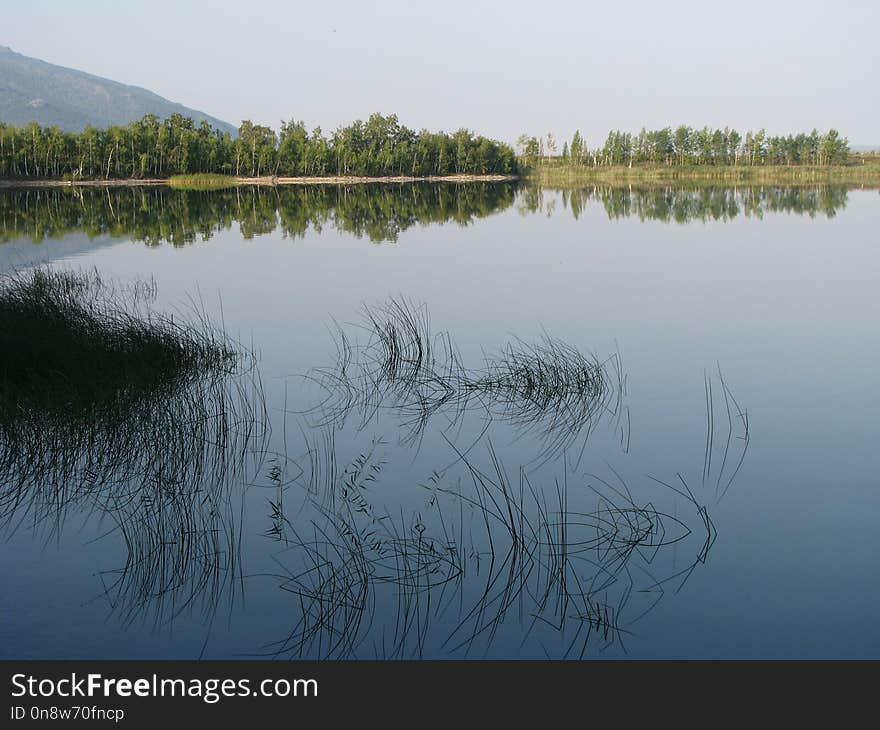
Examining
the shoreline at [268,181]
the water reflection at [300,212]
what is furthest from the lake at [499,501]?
the shoreline at [268,181]

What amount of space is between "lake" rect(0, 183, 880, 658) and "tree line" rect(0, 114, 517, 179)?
5675cm

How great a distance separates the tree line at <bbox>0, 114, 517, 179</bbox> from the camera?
63031 mm

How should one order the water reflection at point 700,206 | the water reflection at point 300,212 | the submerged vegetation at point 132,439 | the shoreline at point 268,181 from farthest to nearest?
1. the shoreline at point 268,181
2. the water reflection at point 700,206
3. the water reflection at point 300,212
4. the submerged vegetation at point 132,439

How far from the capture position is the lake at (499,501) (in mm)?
3994

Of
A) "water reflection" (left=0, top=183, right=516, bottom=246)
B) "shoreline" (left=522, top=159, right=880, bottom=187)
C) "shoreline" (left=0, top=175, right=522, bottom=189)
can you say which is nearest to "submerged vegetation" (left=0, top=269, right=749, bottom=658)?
"water reflection" (left=0, top=183, right=516, bottom=246)

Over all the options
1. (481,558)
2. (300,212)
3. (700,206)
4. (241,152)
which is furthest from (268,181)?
(481,558)

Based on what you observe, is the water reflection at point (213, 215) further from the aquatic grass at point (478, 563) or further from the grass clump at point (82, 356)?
the aquatic grass at point (478, 563)

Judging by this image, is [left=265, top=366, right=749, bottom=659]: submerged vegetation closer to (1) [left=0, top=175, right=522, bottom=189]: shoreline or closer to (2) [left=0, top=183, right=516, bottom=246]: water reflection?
(2) [left=0, top=183, right=516, bottom=246]: water reflection

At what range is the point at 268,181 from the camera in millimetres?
71188

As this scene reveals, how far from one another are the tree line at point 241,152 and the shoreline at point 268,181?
0.84 meters

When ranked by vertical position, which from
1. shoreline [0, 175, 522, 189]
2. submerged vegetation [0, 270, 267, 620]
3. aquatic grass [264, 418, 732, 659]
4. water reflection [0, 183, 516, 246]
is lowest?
aquatic grass [264, 418, 732, 659]
